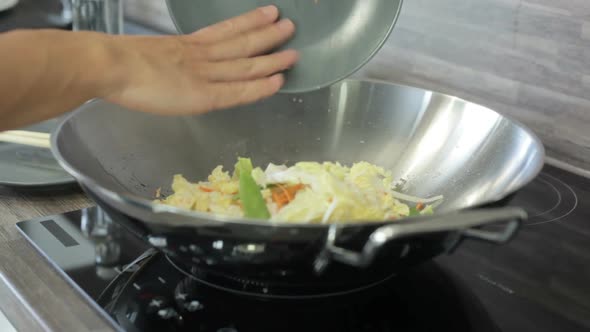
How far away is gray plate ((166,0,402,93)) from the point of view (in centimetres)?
105

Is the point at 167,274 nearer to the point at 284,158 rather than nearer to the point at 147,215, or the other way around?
the point at 147,215

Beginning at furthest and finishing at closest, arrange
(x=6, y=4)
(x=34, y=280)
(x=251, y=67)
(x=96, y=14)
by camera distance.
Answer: (x=6, y=4) < (x=96, y=14) < (x=251, y=67) < (x=34, y=280)

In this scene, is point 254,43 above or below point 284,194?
above

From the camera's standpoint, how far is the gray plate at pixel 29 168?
1058 mm

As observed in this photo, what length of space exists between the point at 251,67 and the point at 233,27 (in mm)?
61

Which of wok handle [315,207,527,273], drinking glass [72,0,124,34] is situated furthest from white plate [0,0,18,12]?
wok handle [315,207,527,273]

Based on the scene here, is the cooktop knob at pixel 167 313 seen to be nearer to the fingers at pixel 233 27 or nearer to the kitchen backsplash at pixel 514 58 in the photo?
the fingers at pixel 233 27

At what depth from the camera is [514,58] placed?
1184 mm

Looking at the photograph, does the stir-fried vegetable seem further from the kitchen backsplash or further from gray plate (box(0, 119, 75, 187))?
the kitchen backsplash

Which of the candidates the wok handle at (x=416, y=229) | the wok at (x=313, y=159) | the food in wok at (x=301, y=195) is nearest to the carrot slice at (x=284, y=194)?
the food in wok at (x=301, y=195)

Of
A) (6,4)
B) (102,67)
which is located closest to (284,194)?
(102,67)

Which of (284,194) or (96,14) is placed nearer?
(284,194)

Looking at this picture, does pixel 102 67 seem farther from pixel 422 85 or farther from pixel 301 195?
pixel 422 85

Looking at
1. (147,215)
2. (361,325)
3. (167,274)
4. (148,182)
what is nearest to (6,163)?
(148,182)
